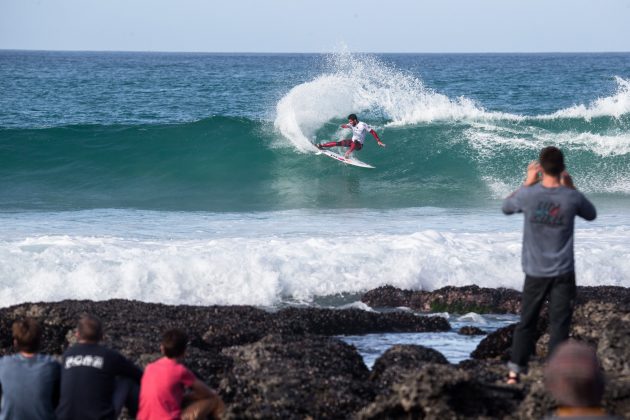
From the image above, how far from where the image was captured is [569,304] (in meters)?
6.70

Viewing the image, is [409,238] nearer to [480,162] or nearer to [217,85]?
[480,162]

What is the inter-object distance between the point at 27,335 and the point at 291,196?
1805cm

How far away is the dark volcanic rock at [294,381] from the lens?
21.4ft

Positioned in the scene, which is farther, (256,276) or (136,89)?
(136,89)

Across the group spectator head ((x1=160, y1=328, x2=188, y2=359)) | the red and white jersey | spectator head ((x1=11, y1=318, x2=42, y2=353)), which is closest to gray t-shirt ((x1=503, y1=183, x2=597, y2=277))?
spectator head ((x1=160, y1=328, x2=188, y2=359))

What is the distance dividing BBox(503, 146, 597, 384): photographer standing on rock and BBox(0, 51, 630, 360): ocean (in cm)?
583

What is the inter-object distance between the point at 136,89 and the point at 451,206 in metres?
39.7

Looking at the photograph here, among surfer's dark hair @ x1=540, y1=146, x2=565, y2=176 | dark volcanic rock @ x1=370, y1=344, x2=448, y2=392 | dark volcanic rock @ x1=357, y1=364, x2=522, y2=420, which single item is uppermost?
surfer's dark hair @ x1=540, y1=146, x2=565, y2=176

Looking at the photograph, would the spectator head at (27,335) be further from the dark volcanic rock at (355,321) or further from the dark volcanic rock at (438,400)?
the dark volcanic rock at (355,321)

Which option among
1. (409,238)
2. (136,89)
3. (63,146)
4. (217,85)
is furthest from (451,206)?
(217,85)

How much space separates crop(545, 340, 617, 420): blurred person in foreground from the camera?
11.0ft

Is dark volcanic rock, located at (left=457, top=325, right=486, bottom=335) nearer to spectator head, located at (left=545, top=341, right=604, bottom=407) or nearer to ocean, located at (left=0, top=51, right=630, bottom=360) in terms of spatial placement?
ocean, located at (left=0, top=51, right=630, bottom=360)

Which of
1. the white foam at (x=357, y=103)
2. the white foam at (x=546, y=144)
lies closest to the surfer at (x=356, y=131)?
the white foam at (x=546, y=144)

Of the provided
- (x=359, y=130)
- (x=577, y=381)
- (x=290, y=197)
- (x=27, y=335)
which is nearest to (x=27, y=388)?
(x=27, y=335)
